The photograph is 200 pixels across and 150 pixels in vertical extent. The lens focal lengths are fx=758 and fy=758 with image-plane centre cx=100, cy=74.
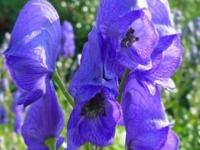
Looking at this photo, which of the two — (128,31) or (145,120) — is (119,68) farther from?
(145,120)

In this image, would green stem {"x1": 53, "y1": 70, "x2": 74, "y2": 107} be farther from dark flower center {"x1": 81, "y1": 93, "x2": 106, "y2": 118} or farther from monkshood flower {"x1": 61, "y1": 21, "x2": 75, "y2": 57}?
monkshood flower {"x1": 61, "y1": 21, "x2": 75, "y2": 57}

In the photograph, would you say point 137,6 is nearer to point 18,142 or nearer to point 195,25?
point 18,142

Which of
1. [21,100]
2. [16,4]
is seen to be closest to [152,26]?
[21,100]

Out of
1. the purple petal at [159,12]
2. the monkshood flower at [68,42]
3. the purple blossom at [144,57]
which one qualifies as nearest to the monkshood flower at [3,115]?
the monkshood flower at [68,42]

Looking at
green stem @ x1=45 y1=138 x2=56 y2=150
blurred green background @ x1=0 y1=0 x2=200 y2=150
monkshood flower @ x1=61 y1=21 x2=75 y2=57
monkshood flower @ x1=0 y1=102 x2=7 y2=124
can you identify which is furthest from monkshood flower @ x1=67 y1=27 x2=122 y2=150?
monkshood flower @ x1=61 y1=21 x2=75 y2=57

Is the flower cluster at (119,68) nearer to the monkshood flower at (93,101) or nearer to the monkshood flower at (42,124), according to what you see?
the monkshood flower at (93,101)
